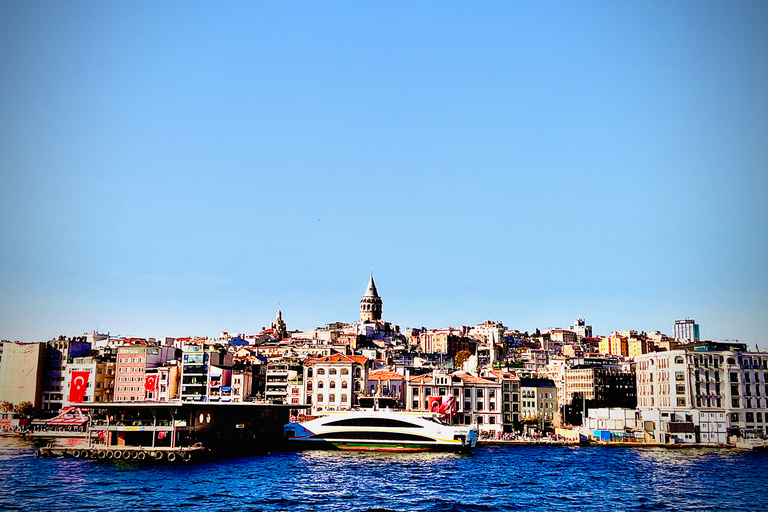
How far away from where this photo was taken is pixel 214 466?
6222 cm

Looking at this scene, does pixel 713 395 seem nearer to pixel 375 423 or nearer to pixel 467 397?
pixel 467 397

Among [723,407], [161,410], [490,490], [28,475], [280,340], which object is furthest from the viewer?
[280,340]

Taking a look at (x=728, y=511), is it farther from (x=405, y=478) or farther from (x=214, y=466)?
(x=214, y=466)

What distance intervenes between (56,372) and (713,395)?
8923 centimetres

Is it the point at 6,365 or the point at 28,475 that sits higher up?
the point at 6,365

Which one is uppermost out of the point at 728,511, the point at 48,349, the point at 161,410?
the point at 48,349

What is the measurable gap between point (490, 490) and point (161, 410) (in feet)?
111

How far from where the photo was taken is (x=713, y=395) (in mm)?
89125

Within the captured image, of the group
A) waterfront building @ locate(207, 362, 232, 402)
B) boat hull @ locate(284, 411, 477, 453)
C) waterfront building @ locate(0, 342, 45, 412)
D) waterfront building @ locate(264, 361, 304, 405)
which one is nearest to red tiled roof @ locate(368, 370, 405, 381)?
waterfront building @ locate(264, 361, 304, 405)

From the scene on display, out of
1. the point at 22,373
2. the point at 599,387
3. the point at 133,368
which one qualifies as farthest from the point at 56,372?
the point at 599,387

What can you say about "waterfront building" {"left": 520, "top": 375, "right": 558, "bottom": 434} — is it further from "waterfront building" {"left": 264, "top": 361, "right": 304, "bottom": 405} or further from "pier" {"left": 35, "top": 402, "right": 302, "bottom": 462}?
"pier" {"left": 35, "top": 402, "right": 302, "bottom": 462}

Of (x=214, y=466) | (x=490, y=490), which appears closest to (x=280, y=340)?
(x=214, y=466)

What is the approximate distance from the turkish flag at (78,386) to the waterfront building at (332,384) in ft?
111

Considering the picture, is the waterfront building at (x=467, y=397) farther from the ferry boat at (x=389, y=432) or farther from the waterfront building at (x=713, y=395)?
the ferry boat at (x=389, y=432)
